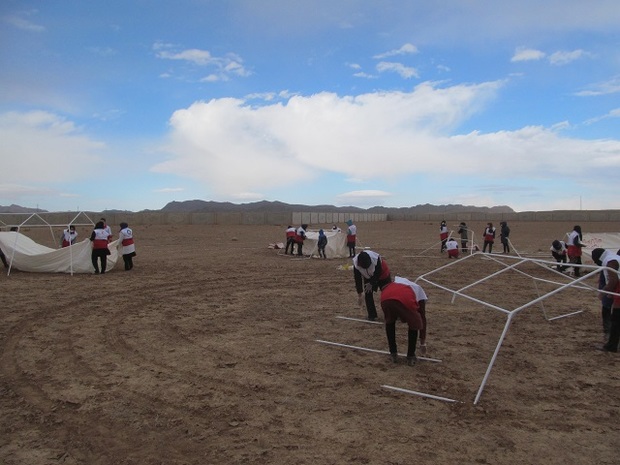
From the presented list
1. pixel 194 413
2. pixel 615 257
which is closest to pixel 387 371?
pixel 194 413

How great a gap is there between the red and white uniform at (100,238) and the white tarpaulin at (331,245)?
25.3ft

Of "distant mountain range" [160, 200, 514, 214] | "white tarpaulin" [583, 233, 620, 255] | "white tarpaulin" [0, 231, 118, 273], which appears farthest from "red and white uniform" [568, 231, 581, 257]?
"distant mountain range" [160, 200, 514, 214]

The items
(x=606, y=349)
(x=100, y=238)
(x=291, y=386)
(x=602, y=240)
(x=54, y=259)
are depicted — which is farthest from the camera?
(x=602, y=240)

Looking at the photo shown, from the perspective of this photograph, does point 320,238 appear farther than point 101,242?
Yes

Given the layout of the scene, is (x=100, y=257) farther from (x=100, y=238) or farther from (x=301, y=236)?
(x=301, y=236)

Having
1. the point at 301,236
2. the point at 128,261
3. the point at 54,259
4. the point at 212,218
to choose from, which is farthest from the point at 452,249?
the point at 212,218

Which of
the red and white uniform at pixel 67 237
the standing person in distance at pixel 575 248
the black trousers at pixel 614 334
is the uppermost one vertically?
the red and white uniform at pixel 67 237

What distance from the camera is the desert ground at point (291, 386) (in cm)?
374

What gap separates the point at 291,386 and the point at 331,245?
13.4 meters

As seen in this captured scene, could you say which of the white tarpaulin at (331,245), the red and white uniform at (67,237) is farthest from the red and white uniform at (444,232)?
the red and white uniform at (67,237)

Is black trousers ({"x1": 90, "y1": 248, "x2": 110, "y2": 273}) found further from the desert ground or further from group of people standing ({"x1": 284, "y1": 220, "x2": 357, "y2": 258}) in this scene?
group of people standing ({"x1": 284, "y1": 220, "x2": 357, "y2": 258})

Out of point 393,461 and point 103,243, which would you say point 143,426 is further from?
point 103,243

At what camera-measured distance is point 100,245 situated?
1280cm

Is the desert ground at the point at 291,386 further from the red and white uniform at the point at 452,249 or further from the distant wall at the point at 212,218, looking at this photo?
the distant wall at the point at 212,218
